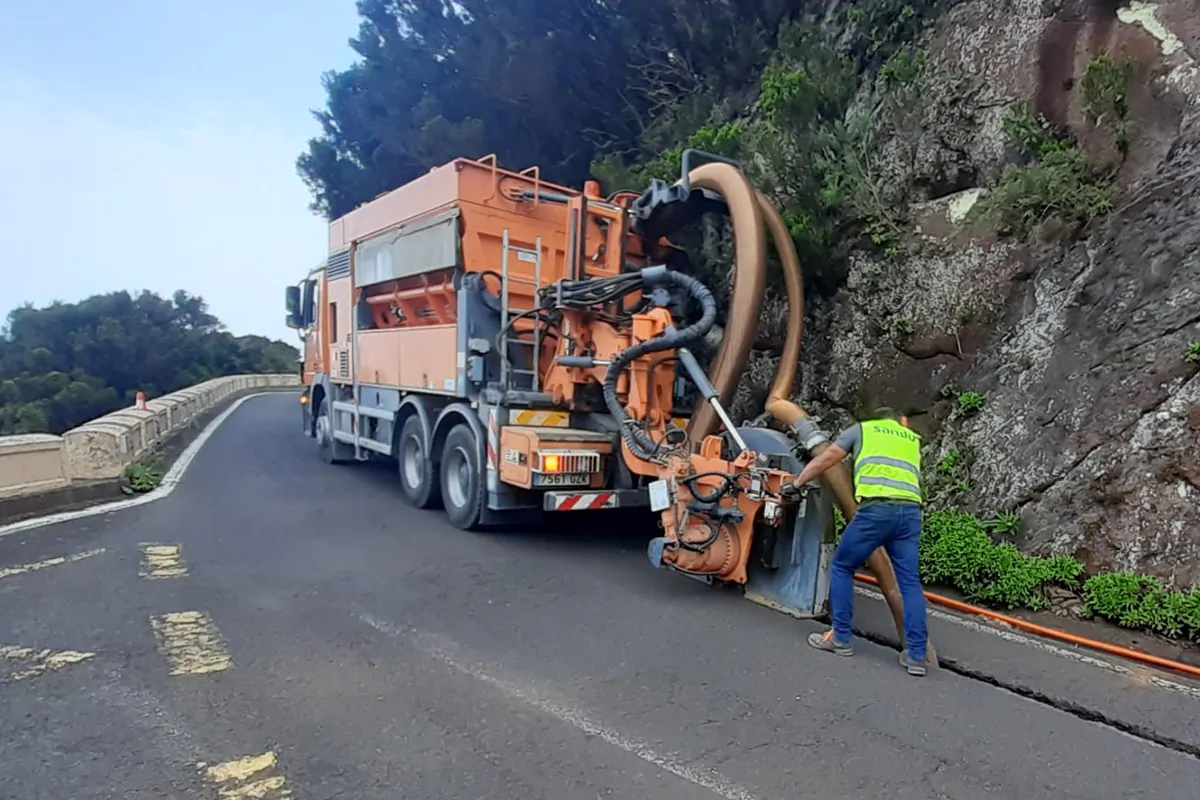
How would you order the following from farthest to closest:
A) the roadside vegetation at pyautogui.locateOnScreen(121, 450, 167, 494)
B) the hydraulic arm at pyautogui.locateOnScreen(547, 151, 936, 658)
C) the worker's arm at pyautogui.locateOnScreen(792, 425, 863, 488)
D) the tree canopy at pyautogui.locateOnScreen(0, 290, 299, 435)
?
the tree canopy at pyautogui.locateOnScreen(0, 290, 299, 435) < the roadside vegetation at pyautogui.locateOnScreen(121, 450, 167, 494) < the hydraulic arm at pyautogui.locateOnScreen(547, 151, 936, 658) < the worker's arm at pyautogui.locateOnScreen(792, 425, 863, 488)

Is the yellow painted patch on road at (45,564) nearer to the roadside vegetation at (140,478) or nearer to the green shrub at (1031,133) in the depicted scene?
the roadside vegetation at (140,478)

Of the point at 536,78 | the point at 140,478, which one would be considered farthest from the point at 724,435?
the point at 536,78

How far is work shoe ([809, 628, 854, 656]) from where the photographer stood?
458 centimetres

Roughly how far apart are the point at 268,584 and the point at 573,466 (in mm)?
2435

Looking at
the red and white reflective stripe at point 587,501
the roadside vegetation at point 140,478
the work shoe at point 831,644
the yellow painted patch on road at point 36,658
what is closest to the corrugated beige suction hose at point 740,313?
the red and white reflective stripe at point 587,501

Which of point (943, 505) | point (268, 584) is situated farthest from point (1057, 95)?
point (268, 584)

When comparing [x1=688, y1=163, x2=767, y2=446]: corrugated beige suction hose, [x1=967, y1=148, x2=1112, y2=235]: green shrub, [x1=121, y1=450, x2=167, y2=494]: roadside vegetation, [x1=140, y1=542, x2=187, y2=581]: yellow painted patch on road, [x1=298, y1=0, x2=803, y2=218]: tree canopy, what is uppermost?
[x1=298, y1=0, x2=803, y2=218]: tree canopy

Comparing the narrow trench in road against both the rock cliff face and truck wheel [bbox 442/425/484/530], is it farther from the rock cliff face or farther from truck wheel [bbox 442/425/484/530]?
truck wheel [bbox 442/425/484/530]

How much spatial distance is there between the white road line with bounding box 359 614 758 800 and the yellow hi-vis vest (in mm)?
1962

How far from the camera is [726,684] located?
13.4 ft

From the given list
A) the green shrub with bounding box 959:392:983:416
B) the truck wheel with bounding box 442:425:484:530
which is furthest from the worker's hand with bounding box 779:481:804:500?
the truck wheel with bounding box 442:425:484:530

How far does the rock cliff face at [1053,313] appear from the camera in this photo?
5645 mm

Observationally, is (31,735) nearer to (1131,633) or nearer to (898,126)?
(1131,633)

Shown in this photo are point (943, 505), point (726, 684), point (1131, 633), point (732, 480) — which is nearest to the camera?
point (726, 684)
